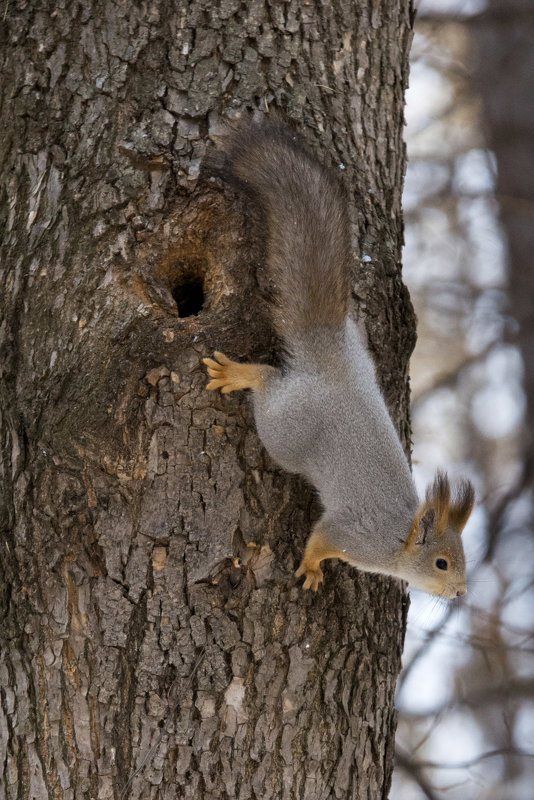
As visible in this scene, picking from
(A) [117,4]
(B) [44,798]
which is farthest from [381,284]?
(B) [44,798]

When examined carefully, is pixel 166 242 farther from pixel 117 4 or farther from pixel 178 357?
pixel 117 4

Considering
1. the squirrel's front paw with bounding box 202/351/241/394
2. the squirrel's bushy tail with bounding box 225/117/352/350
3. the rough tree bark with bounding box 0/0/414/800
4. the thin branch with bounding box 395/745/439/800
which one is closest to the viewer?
the rough tree bark with bounding box 0/0/414/800

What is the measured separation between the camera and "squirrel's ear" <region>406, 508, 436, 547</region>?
2264mm

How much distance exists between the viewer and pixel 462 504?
7.44ft

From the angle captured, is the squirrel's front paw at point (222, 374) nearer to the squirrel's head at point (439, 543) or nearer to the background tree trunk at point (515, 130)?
the squirrel's head at point (439, 543)

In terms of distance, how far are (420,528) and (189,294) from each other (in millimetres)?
908

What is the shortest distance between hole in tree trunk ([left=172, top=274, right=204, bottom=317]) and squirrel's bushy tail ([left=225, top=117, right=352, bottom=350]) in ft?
0.65

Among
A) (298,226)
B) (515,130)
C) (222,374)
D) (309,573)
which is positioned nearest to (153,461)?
(222,374)

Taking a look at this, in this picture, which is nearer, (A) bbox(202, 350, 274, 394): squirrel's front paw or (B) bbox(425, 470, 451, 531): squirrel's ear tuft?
(A) bbox(202, 350, 274, 394): squirrel's front paw

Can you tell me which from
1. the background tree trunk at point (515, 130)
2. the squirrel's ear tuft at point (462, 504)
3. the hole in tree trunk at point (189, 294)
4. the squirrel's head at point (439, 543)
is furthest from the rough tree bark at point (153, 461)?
the background tree trunk at point (515, 130)

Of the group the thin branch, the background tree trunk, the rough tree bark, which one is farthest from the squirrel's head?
the background tree trunk

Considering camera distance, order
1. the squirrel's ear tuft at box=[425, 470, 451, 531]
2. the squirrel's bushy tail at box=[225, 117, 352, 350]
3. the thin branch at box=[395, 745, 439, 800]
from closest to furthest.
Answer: the squirrel's bushy tail at box=[225, 117, 352, 350] < the squirrel's ear tuft at box=[425, 470, 451, 531] < the thin branch at box=[395, 745, 439, 800]

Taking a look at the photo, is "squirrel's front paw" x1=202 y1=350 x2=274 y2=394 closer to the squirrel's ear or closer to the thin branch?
the squirrel's ear

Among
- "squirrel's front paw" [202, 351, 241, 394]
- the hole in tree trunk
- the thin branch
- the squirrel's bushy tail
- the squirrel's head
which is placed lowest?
the thin branch
